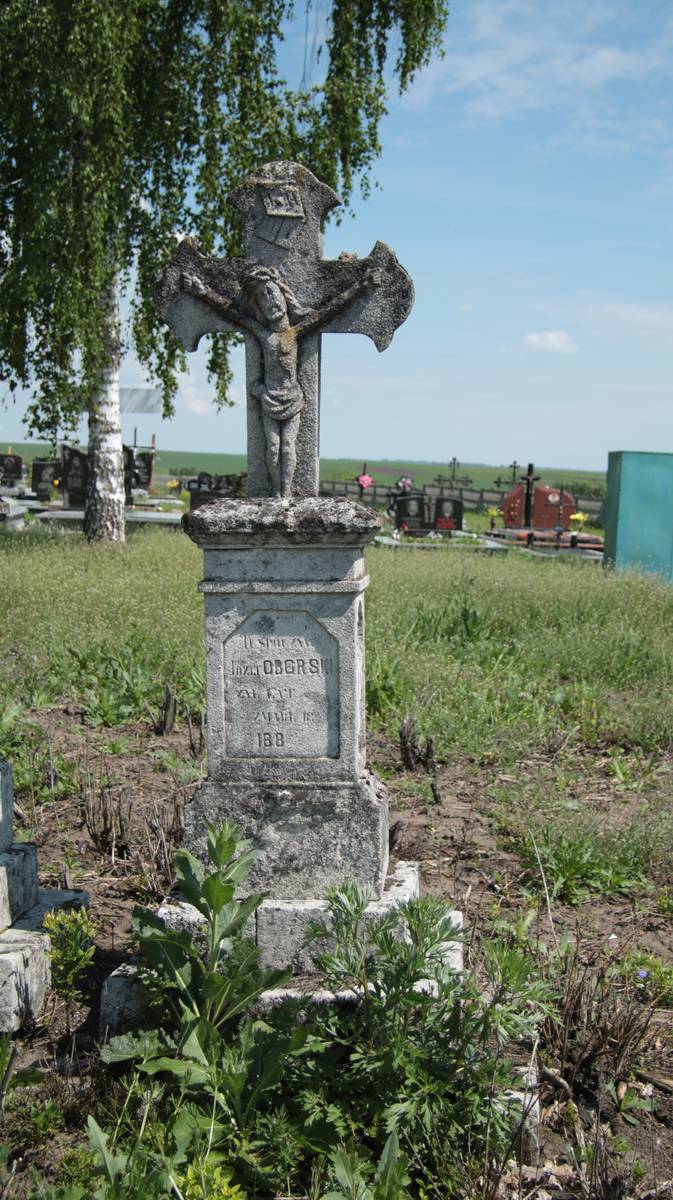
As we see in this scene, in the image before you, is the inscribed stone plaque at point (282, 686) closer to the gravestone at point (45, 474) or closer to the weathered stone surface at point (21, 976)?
the weathered stone surface at point (21, 976)

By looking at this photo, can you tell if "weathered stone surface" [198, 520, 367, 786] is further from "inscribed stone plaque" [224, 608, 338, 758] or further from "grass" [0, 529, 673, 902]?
"grass" [0, 529, 673, 902]

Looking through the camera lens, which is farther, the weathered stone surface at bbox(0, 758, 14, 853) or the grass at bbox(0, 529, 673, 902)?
the grass at bbox(0, 529, 673, 902)

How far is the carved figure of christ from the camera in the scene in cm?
374

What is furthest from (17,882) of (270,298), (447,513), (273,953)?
(447,513)

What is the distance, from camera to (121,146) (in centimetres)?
1177

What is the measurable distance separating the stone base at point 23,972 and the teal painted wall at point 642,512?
11508mm

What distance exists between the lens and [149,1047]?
3.00 m

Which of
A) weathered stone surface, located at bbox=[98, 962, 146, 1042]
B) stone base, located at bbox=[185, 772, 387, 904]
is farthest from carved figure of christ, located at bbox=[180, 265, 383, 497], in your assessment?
weathered stone surface, located at bbox=[98, 962, 146, 1042]

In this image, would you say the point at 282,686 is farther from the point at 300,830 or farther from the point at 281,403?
the point at 281,403

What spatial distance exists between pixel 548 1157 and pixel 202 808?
153 cm

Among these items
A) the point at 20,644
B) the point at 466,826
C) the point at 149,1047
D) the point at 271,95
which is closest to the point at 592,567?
the point at 271,95

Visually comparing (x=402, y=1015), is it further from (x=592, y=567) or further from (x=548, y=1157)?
(x=592, y=567)

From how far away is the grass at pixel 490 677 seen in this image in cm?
523

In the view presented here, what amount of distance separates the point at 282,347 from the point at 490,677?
4.33 meters
